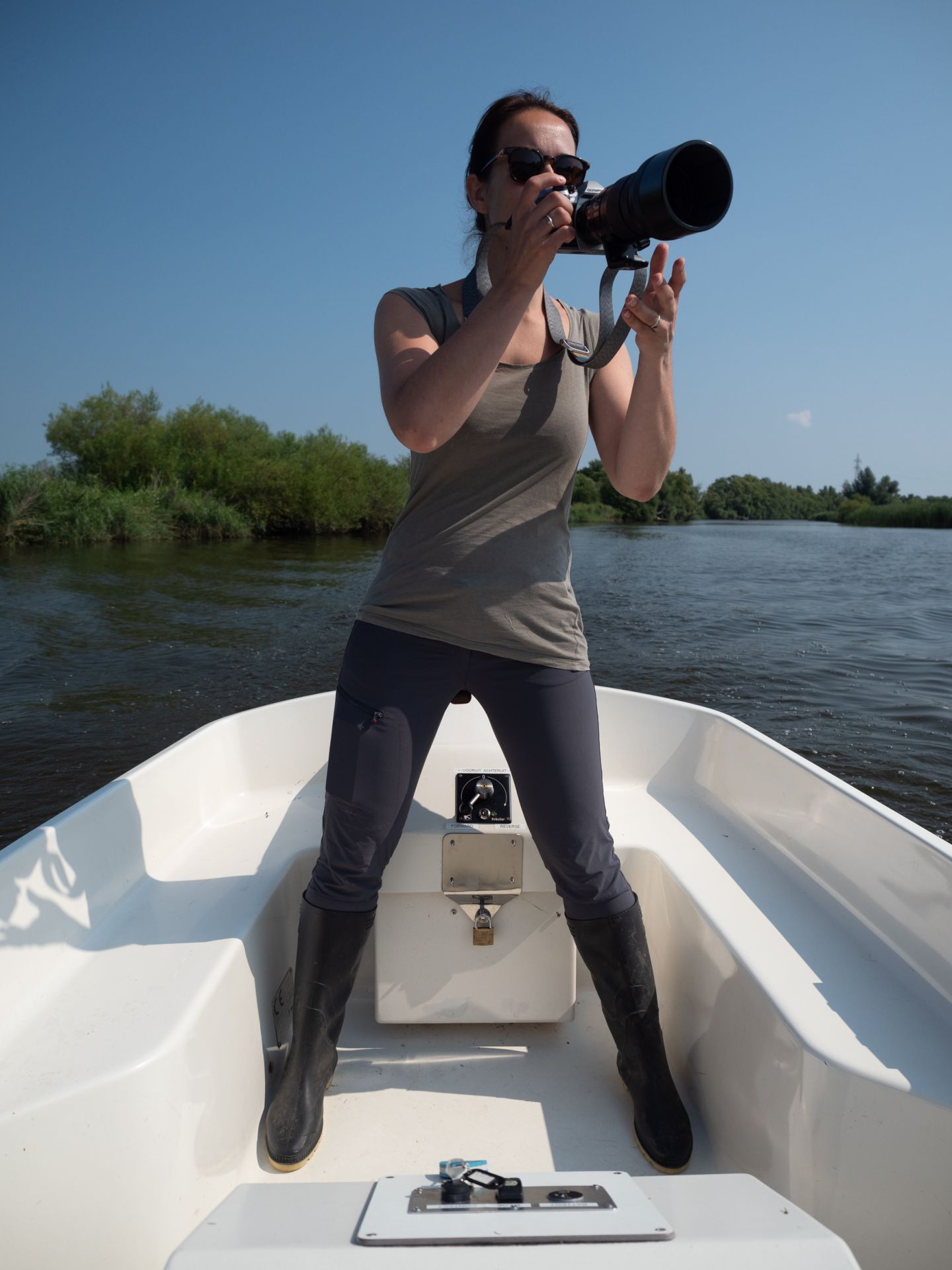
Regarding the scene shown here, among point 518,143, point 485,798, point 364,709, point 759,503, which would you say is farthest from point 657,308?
point 759,503

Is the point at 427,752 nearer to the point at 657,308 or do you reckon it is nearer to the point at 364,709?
the point at 364,709

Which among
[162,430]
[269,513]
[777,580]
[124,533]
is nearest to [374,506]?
[269,513]

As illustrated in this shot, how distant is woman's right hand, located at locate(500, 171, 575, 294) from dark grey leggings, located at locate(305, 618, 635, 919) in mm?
487

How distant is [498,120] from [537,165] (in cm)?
19

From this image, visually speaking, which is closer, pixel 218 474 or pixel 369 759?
pixel 369 759

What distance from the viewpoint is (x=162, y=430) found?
3119cm

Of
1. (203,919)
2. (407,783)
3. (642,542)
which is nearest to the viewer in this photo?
(407,783)

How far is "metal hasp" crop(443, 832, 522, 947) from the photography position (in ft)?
4.84

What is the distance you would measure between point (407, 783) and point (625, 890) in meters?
0.38

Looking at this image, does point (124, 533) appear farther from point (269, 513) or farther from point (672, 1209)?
point (672, 1209)

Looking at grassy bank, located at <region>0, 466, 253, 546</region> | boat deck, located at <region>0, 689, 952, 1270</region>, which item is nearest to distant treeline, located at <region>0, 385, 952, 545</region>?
grassy bank, located at <region>0, 466, 253, 546</region>

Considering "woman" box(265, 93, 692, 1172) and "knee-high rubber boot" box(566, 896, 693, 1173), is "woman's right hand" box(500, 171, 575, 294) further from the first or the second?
"knee-high rubber boot" box(566, 896, 693, 1173)

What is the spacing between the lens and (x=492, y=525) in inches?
45.4

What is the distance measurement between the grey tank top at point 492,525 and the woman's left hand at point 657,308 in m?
0.12
